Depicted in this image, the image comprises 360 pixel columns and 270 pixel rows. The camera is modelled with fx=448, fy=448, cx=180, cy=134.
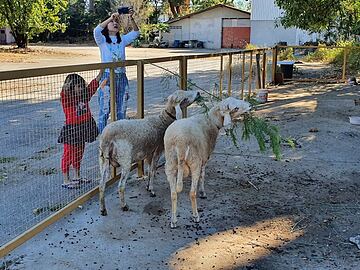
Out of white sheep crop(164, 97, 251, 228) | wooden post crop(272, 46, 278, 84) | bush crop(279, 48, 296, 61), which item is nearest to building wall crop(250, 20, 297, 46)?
bush crop(279, 48, 296, 61)

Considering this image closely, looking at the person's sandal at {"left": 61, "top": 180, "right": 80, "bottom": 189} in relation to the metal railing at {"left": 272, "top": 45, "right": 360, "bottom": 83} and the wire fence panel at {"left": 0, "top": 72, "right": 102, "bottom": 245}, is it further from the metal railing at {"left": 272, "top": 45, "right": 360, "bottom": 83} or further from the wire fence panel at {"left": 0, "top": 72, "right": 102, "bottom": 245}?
the metal railing at {"left": 272, "top": 45, "right": 360, "bottom": 83}

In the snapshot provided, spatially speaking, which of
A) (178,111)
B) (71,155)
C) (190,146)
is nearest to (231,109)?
(190,146)

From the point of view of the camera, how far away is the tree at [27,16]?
2908 cm

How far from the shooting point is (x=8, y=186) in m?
5.13

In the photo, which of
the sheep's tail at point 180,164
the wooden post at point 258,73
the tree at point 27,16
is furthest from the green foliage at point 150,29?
the sheep's tail at point 180,164

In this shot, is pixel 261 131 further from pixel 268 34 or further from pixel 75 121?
pixel 268 34

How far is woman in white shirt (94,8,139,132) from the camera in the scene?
5402mm

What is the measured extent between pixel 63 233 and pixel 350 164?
408 cm

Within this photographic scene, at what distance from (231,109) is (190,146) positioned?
601 mm

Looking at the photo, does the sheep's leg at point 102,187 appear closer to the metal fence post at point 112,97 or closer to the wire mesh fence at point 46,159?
the wire mesh fence at point 46,159

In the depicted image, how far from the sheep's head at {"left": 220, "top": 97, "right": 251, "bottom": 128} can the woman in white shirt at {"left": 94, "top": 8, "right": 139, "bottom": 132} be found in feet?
5.01

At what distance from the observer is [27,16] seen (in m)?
30.1

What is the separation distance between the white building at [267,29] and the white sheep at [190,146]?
1497 inches

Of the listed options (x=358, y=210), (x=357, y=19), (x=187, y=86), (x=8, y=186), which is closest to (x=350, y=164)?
(x=358, y=210)
